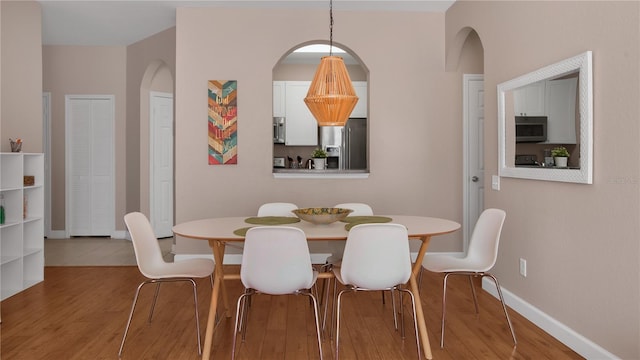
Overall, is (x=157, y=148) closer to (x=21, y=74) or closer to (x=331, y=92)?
(x=21, y=74)

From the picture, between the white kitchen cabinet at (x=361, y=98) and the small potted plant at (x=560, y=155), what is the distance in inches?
177

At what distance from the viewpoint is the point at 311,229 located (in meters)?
2.84

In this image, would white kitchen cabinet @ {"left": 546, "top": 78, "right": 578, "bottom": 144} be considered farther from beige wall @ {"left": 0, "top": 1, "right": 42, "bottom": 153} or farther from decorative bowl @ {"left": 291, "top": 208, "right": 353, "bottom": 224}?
beige wall @ {"left": 0, "top": 1, "right": 42, "bottom": 153}

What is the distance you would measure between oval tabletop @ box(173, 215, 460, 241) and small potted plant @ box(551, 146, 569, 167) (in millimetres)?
731

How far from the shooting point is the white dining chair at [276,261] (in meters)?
2.34

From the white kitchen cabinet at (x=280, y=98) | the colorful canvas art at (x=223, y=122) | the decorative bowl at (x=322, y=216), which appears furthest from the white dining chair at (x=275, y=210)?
the white kitchen cabinet at (x=280, y=98)

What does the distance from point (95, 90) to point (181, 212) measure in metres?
2.97

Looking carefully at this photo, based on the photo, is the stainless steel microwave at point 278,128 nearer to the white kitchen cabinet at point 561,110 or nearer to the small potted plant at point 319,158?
the small potted plant at point 319,158

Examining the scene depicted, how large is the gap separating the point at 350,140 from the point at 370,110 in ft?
7.73

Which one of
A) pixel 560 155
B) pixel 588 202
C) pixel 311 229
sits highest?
pixel 560 155

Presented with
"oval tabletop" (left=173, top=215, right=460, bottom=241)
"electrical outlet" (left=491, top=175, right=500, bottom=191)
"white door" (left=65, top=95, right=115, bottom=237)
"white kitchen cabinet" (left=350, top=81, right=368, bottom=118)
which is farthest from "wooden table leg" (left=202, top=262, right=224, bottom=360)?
"white kitchen cabinet" (left=350, top=81, right=368, bottom=118)

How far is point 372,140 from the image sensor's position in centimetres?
494

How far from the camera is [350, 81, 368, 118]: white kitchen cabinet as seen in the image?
7.23 meters

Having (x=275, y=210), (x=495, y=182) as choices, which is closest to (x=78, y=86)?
(x=275, y=210)
